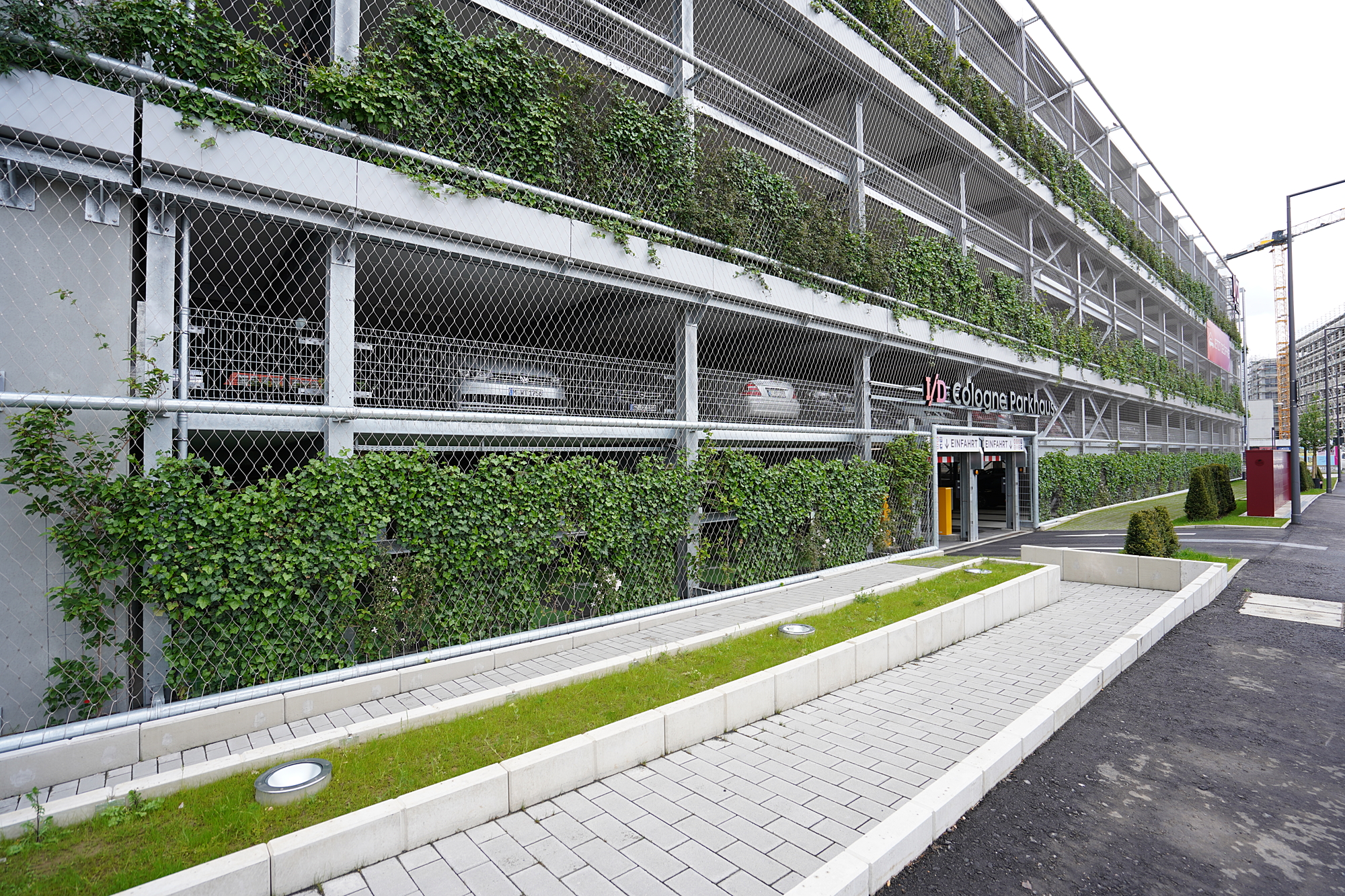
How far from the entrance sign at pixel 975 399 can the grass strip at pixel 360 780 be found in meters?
11.0

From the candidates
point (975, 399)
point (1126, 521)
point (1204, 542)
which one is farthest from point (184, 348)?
point (1126, 521)

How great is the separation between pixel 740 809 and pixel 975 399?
1540cm

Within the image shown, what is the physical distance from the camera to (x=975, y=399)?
1686 cm

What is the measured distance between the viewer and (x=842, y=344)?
13391 millimetres

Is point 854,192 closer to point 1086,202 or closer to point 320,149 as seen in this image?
point 320,149

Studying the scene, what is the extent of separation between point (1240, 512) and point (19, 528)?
28.2m

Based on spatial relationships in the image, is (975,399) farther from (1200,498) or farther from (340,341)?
(340,341)

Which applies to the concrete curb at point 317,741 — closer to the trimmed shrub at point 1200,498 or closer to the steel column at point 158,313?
the steel column at point 158,313

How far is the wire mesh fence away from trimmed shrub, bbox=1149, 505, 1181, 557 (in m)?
3.98

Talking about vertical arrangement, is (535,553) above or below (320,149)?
below

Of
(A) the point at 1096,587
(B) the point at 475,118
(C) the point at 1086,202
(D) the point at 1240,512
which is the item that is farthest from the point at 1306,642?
(C) the point at 1086,202

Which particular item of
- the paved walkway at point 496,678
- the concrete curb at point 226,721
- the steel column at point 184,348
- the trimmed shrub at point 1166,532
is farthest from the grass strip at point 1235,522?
the steel column at point 184,348

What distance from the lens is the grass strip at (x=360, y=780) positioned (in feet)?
9.62

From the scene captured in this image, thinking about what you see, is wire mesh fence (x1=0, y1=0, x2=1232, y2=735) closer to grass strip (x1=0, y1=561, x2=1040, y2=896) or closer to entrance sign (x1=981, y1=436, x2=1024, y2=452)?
grass strip (x1=0, y1=561, x2=1040, y2=896)
